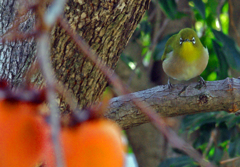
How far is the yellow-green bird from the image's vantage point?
1709 mm

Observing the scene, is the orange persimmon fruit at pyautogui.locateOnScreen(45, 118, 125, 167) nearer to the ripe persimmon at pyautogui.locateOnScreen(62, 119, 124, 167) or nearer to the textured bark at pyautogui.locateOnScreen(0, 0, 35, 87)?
the ripe persimmon at pyautogui.locateOnScreen(62, 119, 124, 167)

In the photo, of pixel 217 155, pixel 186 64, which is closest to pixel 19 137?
pixel 186 64

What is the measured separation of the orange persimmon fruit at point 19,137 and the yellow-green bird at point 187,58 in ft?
4.95

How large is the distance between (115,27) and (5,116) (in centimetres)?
63

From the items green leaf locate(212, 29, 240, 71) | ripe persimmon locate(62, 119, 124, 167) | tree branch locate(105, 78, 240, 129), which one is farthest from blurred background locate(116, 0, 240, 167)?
ripe persimmon locate(62, 119, 124, 167)

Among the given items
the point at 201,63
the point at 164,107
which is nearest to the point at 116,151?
the point at 164,107

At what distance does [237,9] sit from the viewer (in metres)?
2.51

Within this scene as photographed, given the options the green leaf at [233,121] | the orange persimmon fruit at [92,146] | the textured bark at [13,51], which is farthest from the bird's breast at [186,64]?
the orange persimmon fruit at [92,146]

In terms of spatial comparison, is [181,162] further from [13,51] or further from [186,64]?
[13,51]

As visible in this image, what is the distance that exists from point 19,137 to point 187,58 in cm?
153

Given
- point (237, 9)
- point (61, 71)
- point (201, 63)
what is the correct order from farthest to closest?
point (237, 9), point (201, 63), point (61, 71)

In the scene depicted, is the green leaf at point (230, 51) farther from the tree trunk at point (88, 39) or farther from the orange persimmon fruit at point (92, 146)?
the orange persimmon fruit at point (92, 146)

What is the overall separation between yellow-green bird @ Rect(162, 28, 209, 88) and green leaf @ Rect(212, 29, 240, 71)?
25 centimetres

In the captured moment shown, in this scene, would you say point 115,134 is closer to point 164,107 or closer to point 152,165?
point 164,107
